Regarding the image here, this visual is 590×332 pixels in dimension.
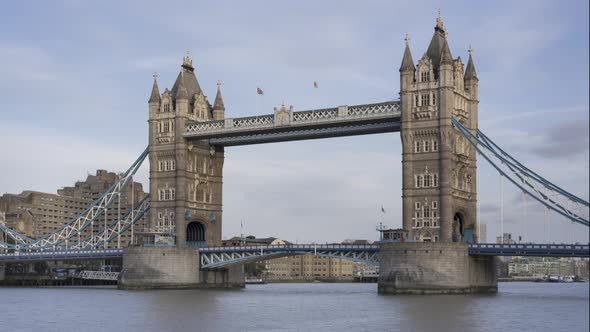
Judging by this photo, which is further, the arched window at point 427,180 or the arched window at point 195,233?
the arched window at point 195,233

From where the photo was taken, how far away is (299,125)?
350 feet

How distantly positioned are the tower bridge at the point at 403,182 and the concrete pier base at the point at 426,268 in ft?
0.33

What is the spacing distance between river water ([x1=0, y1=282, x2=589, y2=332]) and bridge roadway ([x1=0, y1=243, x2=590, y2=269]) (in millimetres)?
4773

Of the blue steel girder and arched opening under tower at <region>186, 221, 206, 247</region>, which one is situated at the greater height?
arched opening under tower at <region>186, 221, 206, 247</region>

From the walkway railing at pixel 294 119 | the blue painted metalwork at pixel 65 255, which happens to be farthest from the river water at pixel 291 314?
the blue painted metalwork at pixel 65 255

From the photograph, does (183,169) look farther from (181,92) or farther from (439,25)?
(439,25)

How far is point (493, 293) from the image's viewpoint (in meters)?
99.4

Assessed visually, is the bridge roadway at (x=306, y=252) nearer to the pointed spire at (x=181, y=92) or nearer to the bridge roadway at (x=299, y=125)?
the bridge roadway at (x=299, y=125)

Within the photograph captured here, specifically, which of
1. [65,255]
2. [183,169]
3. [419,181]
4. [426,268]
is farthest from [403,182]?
[65,255]

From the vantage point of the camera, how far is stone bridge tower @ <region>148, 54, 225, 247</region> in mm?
115375

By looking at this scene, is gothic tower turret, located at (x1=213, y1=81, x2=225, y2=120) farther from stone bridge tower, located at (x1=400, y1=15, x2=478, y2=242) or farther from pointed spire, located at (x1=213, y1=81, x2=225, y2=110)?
stone bridge tower, located at (x1=400, y1=15, x2=478, y2=242)

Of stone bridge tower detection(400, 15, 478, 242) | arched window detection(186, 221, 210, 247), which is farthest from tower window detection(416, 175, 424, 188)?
arched window detection(186, 221, 210, 247)

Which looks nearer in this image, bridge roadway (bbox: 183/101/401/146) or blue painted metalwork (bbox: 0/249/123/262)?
bridge roadway (bbox: 183/101/401/146)

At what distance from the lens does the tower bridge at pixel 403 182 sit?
92.0 m
